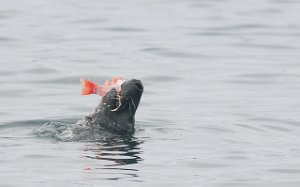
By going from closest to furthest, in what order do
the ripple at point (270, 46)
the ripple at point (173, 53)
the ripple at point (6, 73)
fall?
the ripple at point (6, 73) < the ripple at point (173, 53) < the ripple at point (270, 46)

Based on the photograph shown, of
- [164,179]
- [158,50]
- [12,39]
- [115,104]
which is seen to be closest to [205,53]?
[158,50]

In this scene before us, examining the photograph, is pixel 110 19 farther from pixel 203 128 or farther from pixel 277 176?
pixel 277 176

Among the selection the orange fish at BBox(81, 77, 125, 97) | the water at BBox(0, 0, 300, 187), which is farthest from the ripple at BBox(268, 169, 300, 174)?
the orange fish at BBox(81, 77, 125, 97)

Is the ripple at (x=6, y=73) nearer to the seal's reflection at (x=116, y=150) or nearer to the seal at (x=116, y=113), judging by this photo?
the seal at (x=116, y=113)

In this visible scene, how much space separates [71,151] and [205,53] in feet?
37.4

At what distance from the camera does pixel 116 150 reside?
14188 millimetres

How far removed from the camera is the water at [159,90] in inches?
531

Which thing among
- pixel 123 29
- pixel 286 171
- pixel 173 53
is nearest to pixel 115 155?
pixel 286 171

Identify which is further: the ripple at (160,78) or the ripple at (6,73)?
the ripple at (6,73)

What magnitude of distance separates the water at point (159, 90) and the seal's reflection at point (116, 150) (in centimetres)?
1

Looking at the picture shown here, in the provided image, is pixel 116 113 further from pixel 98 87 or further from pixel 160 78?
pixel 160 78

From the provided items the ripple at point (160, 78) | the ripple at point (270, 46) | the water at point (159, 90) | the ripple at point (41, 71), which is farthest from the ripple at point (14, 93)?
the ripple at point (270, 46)

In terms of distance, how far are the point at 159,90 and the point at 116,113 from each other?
5602mm

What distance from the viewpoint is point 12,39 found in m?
26.6
